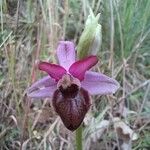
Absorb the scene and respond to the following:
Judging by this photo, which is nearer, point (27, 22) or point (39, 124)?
point (39, 124)

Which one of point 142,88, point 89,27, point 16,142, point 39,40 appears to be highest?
point 89,27

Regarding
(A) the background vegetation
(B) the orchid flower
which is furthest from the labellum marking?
(A) the background vegetation

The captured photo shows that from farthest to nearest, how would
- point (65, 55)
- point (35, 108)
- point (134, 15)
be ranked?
point (134, 15)
point (35, 108)
point (65, 55)

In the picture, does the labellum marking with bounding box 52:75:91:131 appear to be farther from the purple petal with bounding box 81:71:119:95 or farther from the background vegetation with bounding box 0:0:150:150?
the background vegetation with bounding box 0:0:150:150

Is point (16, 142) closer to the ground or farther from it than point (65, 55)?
closer to the ground

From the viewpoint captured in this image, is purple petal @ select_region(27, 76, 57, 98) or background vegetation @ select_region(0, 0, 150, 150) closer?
purple petal @ select_region(27, 76, 57, 98)

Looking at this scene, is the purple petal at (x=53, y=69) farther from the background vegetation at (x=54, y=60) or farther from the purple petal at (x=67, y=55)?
the background vegetation at (x=54, y=60)

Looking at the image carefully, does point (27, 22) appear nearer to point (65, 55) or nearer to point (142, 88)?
point (142, 88)

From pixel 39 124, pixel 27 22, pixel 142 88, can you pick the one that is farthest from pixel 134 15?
pixel 39 124
